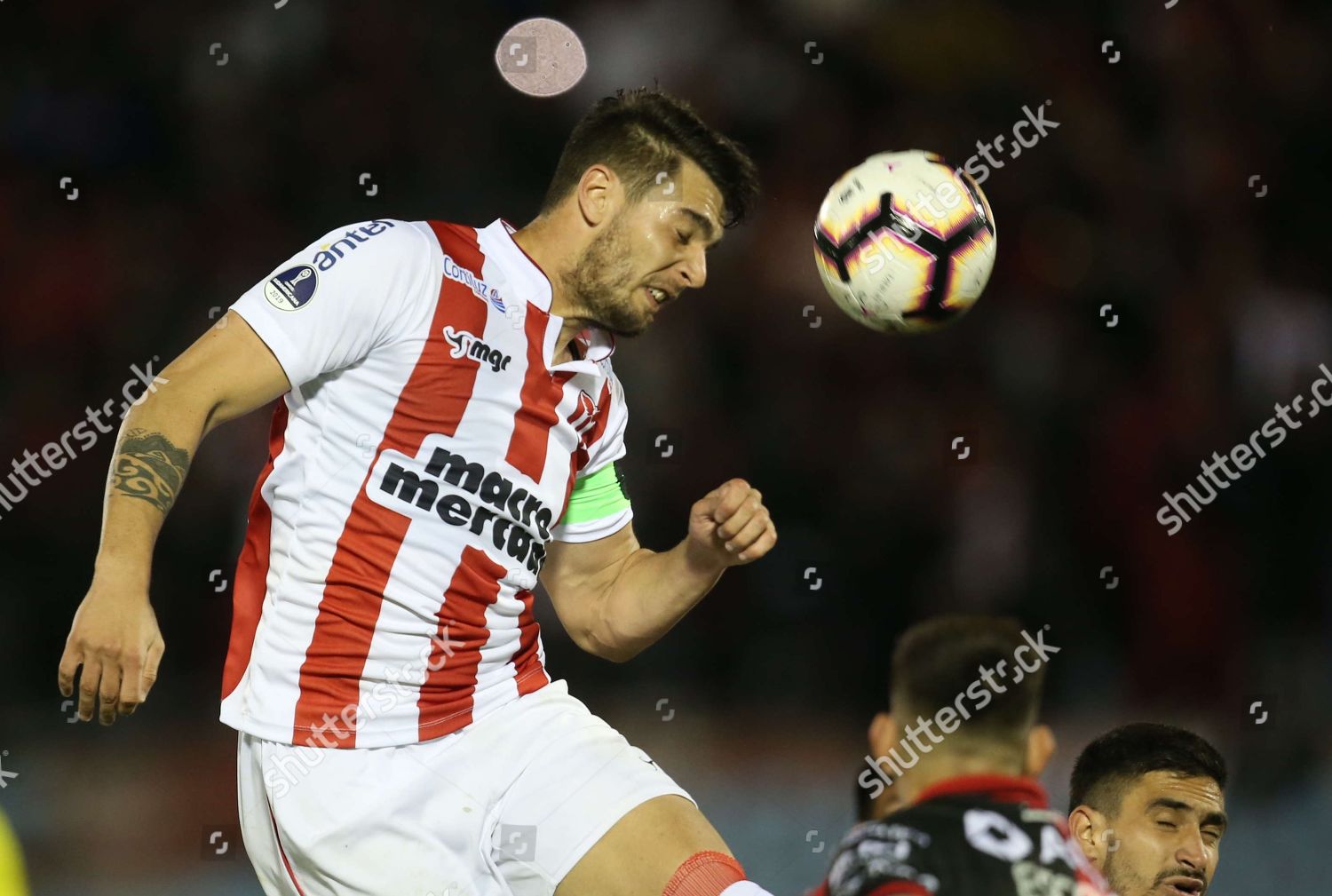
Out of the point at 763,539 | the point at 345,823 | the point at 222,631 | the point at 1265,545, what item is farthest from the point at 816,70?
the point at 345,823

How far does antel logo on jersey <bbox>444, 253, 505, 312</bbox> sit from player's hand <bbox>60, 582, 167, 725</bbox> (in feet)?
3.57

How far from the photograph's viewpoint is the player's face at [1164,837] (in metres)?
3.65

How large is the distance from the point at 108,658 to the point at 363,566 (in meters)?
0.69

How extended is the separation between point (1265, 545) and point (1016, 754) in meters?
6.35

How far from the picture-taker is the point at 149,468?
9.29 ft

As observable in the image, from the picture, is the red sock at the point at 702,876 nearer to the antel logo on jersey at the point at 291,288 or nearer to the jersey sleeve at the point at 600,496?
the jersey sleeve at the point at 600,496

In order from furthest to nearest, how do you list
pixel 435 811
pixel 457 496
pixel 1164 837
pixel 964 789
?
1. pixel 1164 837
2. pixel 457 496
3. pixel 435 811
4. pixel 964 789

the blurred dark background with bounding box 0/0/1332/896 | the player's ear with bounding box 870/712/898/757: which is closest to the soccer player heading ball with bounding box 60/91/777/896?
the player's ear with bounding box 870/712/898/757

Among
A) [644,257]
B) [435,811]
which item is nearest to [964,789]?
[435,811]

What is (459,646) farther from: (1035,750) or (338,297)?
(1035,750)

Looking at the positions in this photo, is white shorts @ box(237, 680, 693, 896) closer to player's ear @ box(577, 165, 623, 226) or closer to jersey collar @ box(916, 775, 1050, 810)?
jersey collar @ box(916, 775, 1050, 810)

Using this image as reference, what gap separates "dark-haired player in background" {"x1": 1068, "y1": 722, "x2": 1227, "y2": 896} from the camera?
3662mm

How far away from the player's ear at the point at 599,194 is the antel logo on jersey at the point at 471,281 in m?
0.33

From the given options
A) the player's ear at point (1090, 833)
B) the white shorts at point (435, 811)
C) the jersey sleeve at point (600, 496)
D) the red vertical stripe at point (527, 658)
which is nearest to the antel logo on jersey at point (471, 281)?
the jersey sleeve at point (600, 496)
